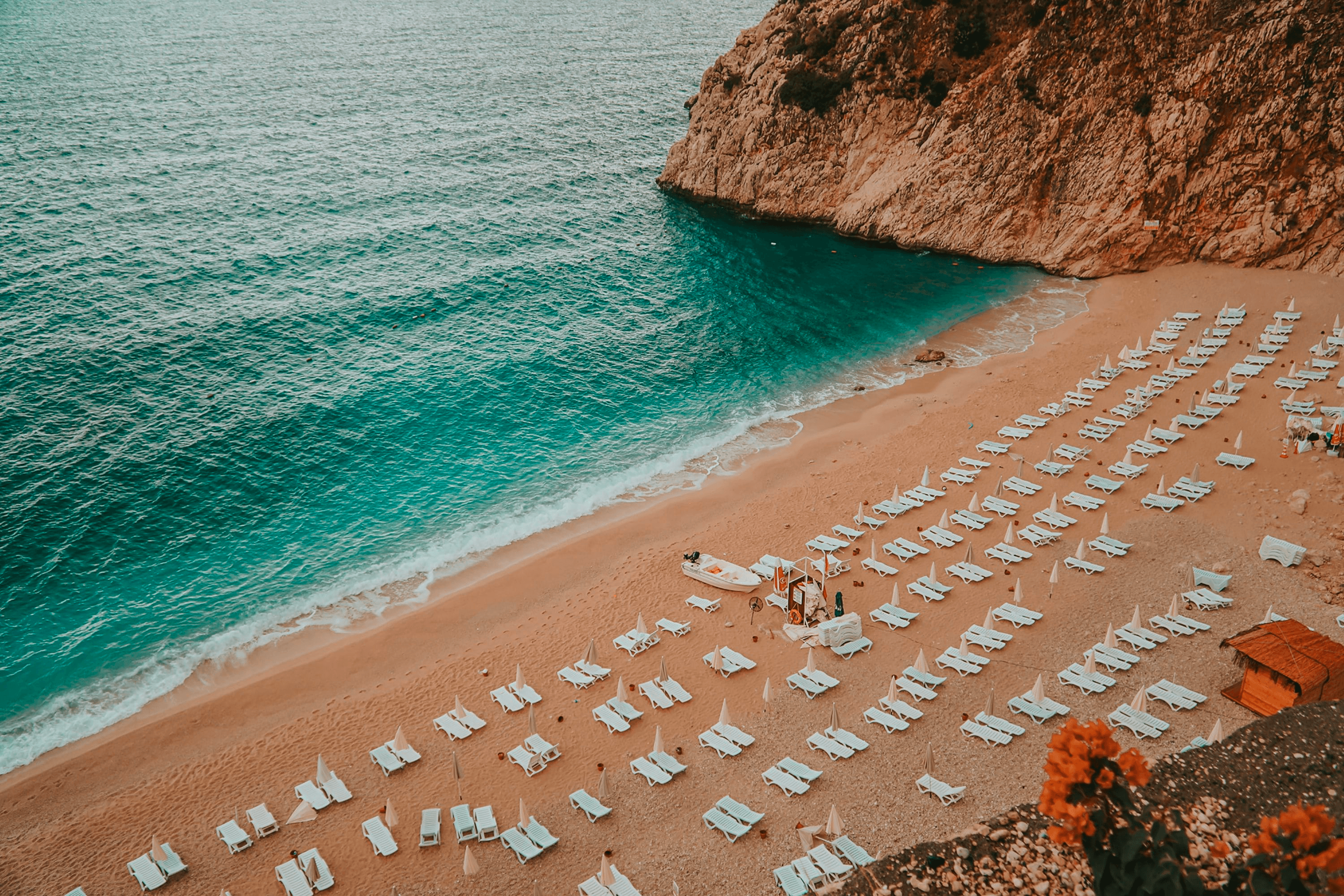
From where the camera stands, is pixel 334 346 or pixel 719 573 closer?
pixel 719 573

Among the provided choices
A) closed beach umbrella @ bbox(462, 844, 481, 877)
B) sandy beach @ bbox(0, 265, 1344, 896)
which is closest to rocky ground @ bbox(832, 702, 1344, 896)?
sandy beach @ bbox(0, 265, 1344, 896)

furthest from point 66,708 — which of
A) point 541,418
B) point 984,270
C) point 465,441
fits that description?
point 984,270

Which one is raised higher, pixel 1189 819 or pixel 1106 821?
pixel 1106 821

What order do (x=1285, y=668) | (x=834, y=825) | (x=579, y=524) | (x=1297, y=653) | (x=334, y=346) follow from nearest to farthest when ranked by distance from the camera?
1. (x=834, y=825)
2. (x=1285, y=668)
3. (x=1297, y=653)
4. (x=579, y=524)
5. (x=334, y=346)

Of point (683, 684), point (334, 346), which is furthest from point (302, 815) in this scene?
point (334, 346)

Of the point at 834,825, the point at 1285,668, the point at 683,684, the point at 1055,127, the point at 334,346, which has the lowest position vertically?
the point at 683,684

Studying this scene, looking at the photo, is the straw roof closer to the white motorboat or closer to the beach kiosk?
the beach kiosk

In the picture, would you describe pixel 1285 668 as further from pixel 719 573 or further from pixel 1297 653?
pixel 719 573

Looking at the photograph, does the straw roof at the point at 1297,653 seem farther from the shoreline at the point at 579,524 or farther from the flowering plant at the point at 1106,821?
the shoreline at the point at 579,524

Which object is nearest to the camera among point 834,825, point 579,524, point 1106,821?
point 1106,821

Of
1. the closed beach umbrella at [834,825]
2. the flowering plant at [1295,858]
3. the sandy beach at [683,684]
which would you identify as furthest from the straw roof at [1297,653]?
the closed beach umbrella at [834,825]
